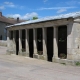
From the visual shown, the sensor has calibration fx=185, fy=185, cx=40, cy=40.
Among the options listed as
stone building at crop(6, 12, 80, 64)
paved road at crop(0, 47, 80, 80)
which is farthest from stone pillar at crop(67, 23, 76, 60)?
paved road at crop(0, 47, 80, 80)

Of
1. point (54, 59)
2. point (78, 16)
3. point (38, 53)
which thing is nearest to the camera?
point (78, 16)

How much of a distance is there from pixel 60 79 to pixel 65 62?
5104 millimetres

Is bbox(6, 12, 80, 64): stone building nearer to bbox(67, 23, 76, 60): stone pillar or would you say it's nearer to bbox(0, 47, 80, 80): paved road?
bbox(67, 23, 76, 60): stone pillar

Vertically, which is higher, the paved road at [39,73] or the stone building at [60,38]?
the stone building at [60,38]

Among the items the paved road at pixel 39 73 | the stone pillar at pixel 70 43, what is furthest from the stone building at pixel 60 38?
the paved road at pixel 39 73

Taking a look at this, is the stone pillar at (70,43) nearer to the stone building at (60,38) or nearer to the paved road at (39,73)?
the stone building at (60,38)

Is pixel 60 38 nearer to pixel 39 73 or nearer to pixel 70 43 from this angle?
pixel 70 43

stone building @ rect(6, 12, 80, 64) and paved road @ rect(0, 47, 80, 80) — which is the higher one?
stone building @ rect(6, 12, 80, 64)

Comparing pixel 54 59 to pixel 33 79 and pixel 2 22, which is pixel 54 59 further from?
pixel 2 22

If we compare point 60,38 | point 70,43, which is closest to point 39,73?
point 70,43

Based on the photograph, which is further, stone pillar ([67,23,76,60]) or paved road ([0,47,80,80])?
stone pillar ([67,23,76,60])

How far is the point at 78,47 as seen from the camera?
44.3 feet

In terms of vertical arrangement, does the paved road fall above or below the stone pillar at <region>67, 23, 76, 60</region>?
below

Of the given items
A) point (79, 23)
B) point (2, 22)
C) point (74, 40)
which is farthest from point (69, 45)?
point (2, 22)
